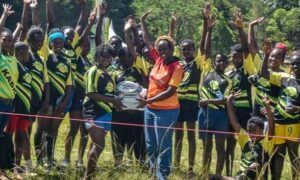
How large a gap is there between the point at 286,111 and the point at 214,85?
3.96 feet

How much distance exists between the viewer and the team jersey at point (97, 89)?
747cm

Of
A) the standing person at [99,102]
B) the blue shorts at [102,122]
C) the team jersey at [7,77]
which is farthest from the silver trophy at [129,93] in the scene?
the team jersey at [7,77]

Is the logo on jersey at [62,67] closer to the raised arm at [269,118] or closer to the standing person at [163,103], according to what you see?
the standing person at [163,103]

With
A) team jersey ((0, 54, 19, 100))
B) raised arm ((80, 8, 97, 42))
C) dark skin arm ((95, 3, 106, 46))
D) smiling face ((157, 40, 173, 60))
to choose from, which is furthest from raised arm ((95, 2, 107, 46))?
team jersey ((0, 54, 19, 100))

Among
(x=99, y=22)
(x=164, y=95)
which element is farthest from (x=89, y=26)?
(x=164, y=95)

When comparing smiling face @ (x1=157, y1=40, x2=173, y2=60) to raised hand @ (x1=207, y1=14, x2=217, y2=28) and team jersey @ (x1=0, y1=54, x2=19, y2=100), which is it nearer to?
raised hand @ (x1=207, y1=14, x2=217, y2=28)

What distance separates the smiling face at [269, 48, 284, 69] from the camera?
7.70 metres

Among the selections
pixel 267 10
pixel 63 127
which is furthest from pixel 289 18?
pixel 63 127

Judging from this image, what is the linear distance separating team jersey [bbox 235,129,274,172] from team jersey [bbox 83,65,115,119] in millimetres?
1605

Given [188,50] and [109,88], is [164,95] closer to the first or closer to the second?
[109,88]

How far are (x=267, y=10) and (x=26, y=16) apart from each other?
5937cm

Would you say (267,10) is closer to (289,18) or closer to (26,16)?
(289,18)

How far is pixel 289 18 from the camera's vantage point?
55281 mm

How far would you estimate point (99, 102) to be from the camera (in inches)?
296
